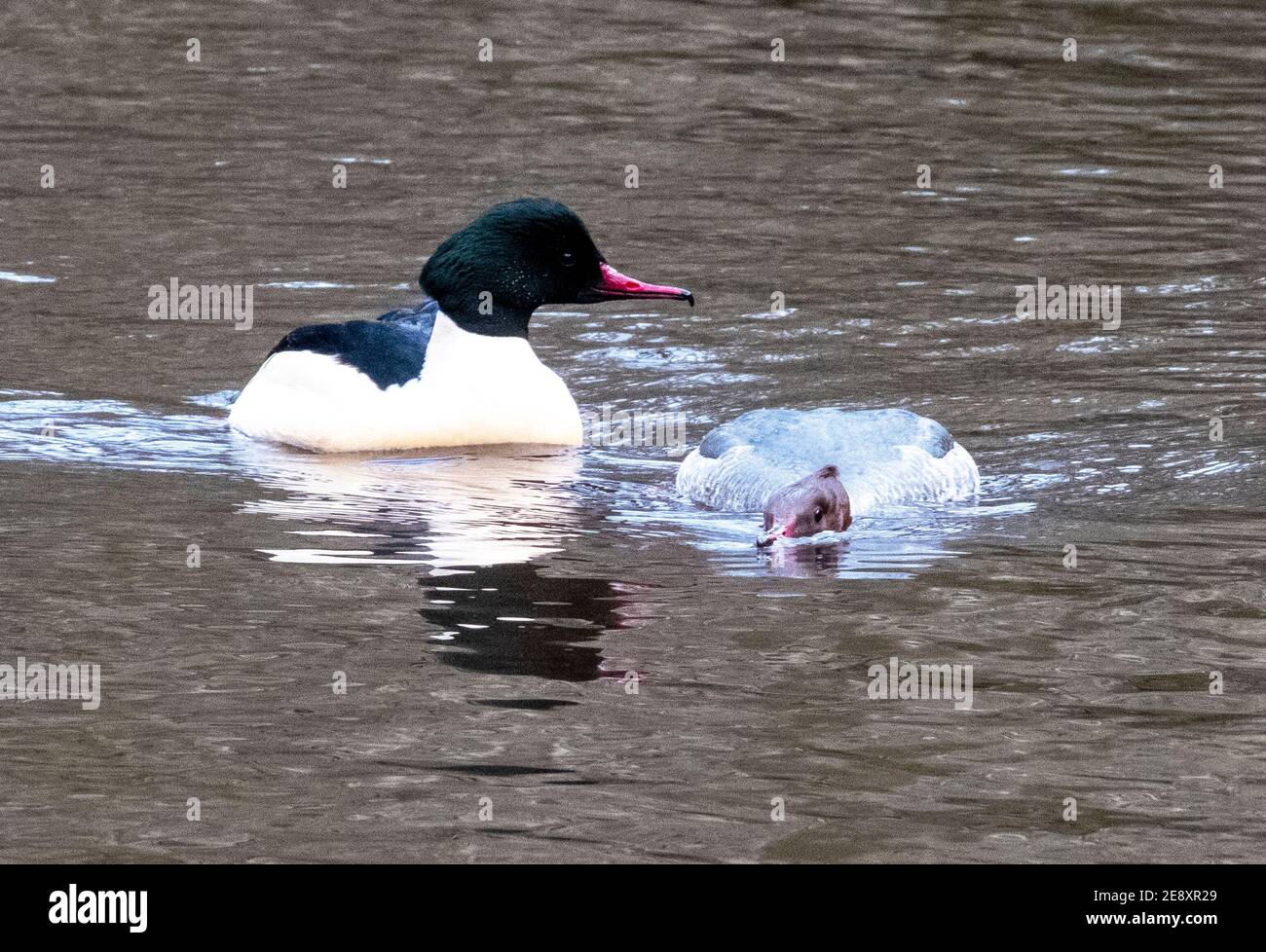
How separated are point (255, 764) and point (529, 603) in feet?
6.87

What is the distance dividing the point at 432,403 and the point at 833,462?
8.39ft

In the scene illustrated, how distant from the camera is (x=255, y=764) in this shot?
22.6ft

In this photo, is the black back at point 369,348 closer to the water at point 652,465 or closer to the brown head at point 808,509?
the water at point 652,465

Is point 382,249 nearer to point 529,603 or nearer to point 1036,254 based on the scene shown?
point 1036,254

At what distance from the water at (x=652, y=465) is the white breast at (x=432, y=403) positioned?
0.82ft

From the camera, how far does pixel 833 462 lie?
34.3ft

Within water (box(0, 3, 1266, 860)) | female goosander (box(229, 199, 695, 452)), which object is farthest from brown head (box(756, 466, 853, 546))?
female goosander (box(229, 199, 695, 452))

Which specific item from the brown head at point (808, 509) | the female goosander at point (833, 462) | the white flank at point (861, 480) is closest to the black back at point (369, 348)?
the female goosander at point (833, 462)

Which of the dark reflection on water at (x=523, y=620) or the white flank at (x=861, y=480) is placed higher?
the white flank at (x=861, y=480)

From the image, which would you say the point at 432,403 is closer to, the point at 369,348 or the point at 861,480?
the point at 369,348

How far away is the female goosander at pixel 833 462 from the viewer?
1031 cm

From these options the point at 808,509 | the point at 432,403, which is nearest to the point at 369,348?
the point at 432,403

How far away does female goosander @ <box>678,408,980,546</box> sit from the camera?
1031 cm
